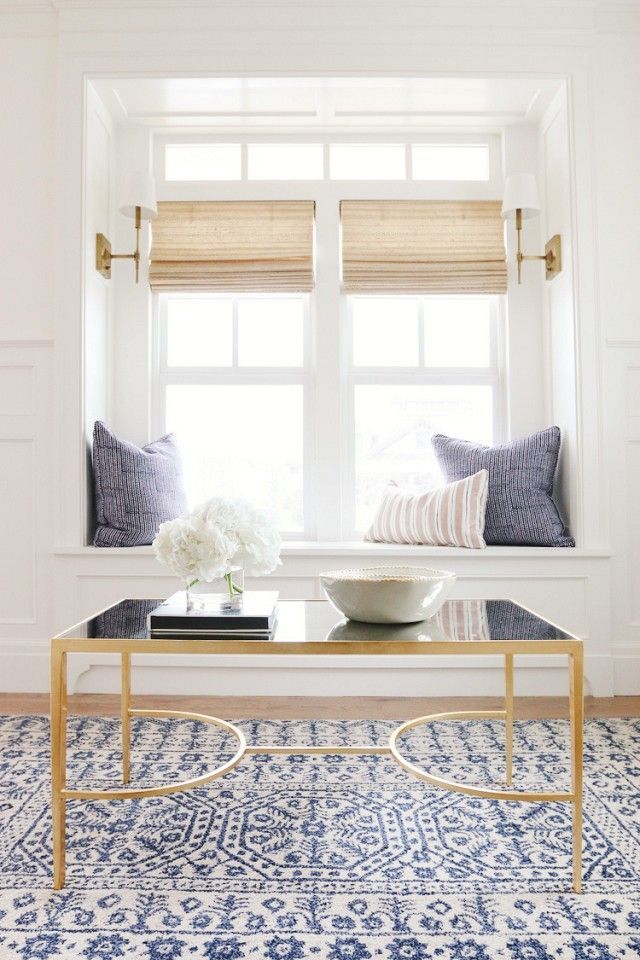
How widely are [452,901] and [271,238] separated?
286cm

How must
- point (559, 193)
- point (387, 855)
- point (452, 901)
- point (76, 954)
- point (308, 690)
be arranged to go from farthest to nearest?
point (559, 193), point (308, 690), point (387, 855), point (452, 901), point (76, 954)

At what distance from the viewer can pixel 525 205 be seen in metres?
3.13

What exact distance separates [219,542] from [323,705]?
4.68ft

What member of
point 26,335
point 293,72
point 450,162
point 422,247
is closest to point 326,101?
point 293,72

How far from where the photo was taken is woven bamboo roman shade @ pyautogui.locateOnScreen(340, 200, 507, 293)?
3.38 meters

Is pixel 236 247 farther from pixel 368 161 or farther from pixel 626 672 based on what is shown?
pixel 626 672

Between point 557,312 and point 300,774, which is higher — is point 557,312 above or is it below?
above

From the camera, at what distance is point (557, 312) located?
321 centimetres

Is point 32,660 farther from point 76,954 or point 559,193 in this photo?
point 559,193

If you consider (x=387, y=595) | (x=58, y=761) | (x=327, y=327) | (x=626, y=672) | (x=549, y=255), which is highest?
(x=549, y=255)

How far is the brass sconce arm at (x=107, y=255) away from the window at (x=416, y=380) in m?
1.06

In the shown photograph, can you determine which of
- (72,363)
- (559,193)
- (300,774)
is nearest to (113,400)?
(72,363)

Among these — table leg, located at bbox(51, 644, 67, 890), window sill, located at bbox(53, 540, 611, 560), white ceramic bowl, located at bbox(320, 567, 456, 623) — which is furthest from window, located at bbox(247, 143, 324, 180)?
table leg, located at bbox(51, 644, 67, 890)

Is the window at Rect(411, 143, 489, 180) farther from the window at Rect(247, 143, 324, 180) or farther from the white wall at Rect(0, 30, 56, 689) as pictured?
the white wall at Rect(0, 30, 56, 689)
